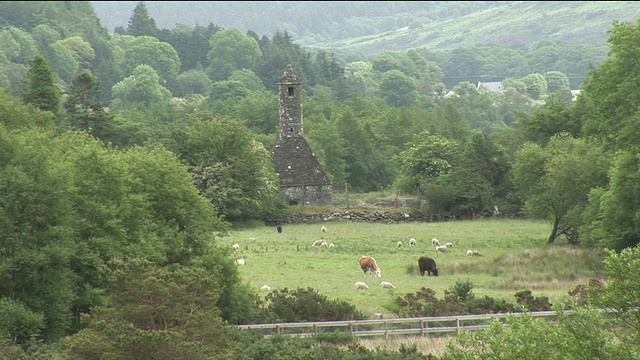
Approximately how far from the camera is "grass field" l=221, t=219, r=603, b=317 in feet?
149

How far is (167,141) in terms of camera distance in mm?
77250

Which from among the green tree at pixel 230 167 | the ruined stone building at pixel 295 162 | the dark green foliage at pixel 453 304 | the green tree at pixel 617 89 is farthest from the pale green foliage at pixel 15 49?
the dark green foliage at pixel 453 304

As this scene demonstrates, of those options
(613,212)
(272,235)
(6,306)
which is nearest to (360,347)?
(6,306)

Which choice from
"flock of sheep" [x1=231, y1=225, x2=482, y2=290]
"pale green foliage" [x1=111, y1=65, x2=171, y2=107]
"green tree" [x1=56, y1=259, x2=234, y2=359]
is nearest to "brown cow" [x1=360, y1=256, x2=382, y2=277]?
"flock of sheep" [x1=231, y1=225, x2=482, y2=290]

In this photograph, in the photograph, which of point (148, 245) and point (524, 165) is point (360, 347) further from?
point (524, 165)

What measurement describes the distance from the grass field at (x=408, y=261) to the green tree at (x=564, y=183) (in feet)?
5.17

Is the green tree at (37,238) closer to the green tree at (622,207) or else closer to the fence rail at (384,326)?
the fence rail at (384,326)

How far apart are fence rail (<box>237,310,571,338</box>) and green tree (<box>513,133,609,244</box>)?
22428 millimetres

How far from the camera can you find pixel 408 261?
180ft

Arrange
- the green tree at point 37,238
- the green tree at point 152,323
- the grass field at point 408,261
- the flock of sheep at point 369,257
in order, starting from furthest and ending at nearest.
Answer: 1. the grass field at point 408,261
2. the flock of sheep at point 369,257
3. the green tree at point 37,238
4. the green tree at point 152,323

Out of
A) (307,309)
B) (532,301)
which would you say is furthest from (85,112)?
(532,301)

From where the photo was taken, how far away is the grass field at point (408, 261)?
45.3 m

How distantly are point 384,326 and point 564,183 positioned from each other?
85.6 ft

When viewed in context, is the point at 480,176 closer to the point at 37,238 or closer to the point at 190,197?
the point at 190,197
